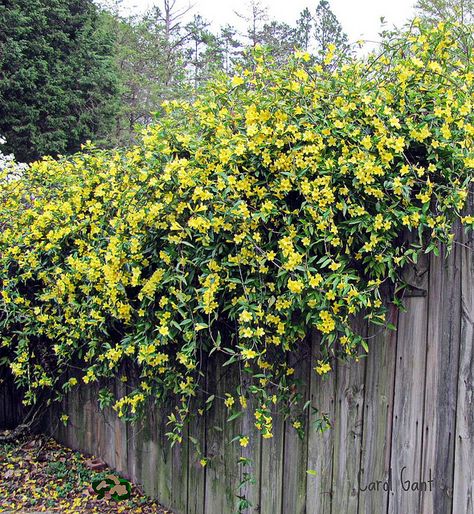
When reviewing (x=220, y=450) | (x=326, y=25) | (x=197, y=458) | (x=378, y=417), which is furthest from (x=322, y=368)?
(x=326, y=25)

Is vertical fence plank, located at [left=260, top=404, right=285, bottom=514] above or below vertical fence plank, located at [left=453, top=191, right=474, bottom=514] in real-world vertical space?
below

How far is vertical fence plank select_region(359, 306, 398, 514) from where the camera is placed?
7.00 ft

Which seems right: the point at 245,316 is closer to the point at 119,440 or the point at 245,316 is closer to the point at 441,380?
the point at 441,380

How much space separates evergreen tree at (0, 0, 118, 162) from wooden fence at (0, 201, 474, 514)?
1184 centimetres

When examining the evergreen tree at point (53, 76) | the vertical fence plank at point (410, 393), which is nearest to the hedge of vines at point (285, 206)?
the vertical fence plank at point (410, 393)

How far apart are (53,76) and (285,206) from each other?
43.8 feet

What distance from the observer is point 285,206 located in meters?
2.11

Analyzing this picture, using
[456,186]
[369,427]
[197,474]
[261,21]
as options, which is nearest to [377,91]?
[456,186]

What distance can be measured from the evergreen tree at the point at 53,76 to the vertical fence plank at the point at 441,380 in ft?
40.8

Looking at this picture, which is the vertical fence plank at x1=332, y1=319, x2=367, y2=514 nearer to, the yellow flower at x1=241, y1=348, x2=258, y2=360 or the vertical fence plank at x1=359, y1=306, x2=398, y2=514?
the vertical fence plank at x1=359, y1=306, x2=398, y2=514

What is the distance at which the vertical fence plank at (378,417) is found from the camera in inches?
84.0

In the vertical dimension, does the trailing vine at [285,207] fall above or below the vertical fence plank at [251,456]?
above

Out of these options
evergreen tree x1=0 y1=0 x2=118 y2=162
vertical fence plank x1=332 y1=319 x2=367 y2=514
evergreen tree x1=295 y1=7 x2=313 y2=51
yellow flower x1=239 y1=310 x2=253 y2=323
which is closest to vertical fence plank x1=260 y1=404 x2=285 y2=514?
vertical fence plank x1=332 y1=319 x2=367 y2=514

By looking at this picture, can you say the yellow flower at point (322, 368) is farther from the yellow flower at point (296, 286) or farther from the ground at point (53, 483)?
the ground at point (53, 483)
